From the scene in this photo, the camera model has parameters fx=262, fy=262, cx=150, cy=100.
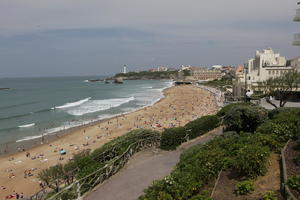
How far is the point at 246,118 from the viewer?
13.7 meters

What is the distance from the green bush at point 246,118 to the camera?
531 inches

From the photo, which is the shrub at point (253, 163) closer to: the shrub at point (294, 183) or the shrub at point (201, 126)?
the shrub at point (294, 183)

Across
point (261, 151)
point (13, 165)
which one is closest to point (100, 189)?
point (261, 151)

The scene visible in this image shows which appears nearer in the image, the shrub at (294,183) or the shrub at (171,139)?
the shrub at (294,183)

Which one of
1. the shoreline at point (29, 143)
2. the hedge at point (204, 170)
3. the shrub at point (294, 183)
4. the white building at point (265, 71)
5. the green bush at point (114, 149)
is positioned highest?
the white building at point (265, 71)

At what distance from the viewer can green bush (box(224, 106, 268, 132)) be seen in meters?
13.5

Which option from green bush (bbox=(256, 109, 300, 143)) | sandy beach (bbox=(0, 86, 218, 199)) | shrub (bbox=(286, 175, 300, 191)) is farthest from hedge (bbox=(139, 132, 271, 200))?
sandy beach (bbox=(0, 86, 218, 199))

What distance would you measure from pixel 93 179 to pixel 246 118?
27.8ft

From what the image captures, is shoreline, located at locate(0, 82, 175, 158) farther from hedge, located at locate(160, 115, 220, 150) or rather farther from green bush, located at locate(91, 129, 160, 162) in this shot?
hedge, located at locate(160, 115, 220, 150)

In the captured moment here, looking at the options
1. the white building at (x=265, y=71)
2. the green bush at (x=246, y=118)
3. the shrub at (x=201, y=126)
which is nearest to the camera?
the green bush at (x=246, y=118)

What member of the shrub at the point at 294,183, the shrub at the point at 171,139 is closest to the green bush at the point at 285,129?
the shrub at the point at 294,183

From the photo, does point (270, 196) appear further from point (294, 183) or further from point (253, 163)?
point (253, 163)

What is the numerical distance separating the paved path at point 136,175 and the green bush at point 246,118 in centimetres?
301

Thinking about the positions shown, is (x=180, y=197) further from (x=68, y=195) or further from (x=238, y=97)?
(x=238, y=97)
